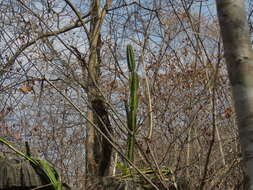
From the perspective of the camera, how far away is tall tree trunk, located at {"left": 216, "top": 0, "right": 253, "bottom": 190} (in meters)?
1.32

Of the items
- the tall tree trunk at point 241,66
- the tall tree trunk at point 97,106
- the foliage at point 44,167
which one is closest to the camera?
the tall tree trunk at point 241,66

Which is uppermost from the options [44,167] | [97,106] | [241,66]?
[97,106]

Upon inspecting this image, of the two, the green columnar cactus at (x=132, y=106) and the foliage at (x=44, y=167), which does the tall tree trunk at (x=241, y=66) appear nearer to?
the green columnar cactus at (x=132, y=106)

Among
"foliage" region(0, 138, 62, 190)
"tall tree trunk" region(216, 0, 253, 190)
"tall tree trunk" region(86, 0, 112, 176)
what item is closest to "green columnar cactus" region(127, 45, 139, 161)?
"tall tree trunk" region(86, 0, 112, 176)

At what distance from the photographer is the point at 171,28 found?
3551 millimetres

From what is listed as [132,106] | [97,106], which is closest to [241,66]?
[132,106]

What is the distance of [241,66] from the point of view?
1361 millimetres

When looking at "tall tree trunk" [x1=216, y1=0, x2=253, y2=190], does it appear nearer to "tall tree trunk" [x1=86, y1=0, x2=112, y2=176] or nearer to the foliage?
"tall tree trunk" [x1=86, y1=0, x2=112, y2=176]

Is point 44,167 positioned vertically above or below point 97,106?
below

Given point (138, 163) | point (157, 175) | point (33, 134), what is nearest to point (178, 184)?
point (157, 175)

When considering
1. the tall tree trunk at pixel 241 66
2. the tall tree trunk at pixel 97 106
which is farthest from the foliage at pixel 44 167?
the tall tree trunk at pixel 241 66

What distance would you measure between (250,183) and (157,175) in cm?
107

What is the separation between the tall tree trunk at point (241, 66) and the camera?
4.33ft

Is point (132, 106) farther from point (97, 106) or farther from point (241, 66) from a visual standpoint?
point (241, 66)
